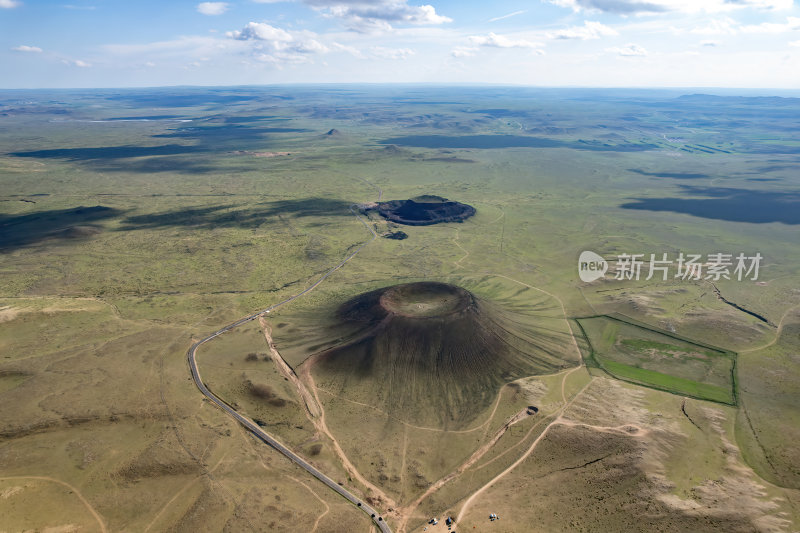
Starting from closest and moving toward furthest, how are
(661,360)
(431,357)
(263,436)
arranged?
(263,436)
(431,357)
(661,360)

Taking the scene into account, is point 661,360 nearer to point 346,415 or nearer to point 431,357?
point 431,357

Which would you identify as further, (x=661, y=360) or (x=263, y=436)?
(x=661, y=360)

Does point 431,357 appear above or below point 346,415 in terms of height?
above

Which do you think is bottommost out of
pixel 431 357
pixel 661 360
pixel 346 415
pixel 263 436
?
pixel 346 415

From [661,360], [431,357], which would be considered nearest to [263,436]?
[431,357]

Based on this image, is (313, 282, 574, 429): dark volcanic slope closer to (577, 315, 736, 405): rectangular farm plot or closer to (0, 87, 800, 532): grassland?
(0, 87, 800, 532): grassland

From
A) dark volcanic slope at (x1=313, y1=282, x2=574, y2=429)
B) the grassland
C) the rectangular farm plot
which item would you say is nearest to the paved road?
the grassland

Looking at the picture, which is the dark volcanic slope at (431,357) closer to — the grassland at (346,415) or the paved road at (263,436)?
the grassland at (346,415)
